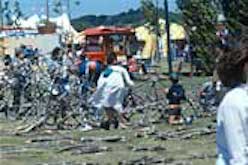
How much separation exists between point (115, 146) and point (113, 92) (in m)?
3.38

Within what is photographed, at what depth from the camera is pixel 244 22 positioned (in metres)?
33.4

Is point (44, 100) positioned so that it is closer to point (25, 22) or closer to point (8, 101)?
point (8, 101)

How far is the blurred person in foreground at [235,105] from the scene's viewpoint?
4.39 m

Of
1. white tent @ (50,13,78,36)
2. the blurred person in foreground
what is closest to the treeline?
white tent @ (50,13,78,36)

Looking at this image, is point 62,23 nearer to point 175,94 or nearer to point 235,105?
point 175,94

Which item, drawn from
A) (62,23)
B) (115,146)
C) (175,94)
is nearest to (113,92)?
(175,94)

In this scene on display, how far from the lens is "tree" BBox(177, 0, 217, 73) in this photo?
120ft

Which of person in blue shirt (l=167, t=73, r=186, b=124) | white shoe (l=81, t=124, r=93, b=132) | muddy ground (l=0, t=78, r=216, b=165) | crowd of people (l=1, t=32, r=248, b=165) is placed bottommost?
white shoe (l=81, t=124, r=93, b=132)

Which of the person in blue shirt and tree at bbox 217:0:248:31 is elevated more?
tree at bbox 217:0:248:31

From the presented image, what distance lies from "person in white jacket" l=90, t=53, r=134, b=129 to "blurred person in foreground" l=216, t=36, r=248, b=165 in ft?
49.7

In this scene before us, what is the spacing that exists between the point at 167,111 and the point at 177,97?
1.60 feet

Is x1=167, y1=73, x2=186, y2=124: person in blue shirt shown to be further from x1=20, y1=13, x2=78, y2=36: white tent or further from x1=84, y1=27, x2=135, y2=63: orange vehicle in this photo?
x1=20, y1=13, x2=78, y2=36: white tent

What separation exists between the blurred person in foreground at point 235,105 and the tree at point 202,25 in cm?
3121

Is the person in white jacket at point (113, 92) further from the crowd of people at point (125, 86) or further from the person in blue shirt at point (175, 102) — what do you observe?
the person in blue shirt at point (175, 102)
